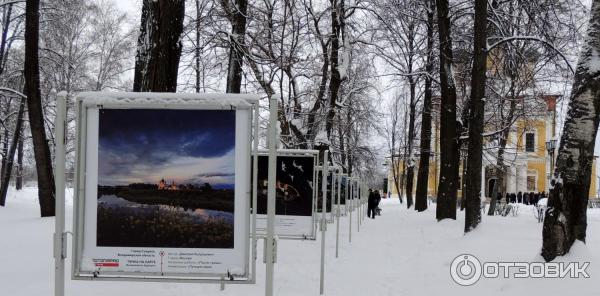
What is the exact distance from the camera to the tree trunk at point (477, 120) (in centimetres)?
1518

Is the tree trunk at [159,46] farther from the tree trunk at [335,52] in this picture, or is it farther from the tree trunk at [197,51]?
the tree trunk at [335,52]

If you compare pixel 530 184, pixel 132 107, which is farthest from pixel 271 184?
pixel 530 184

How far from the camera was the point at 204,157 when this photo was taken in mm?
4789

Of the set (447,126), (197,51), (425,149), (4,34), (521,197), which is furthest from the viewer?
(521,197)

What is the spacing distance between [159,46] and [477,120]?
9555 mm

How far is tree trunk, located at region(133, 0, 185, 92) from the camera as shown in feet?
27.1

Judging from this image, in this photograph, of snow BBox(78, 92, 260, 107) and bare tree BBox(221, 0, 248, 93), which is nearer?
snow BBox(78, 92, 260, 107)

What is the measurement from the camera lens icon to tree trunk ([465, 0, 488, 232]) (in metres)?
5.54

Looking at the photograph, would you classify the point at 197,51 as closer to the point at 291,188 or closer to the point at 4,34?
the point at 291,188

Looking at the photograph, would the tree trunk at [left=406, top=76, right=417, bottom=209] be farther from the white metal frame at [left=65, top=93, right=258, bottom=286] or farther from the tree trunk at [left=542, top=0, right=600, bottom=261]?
the white metal frame at [left=65, top=93, right=258, bottom=286]

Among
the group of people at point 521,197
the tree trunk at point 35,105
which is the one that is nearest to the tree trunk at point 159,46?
the tree trunk at point 35,105

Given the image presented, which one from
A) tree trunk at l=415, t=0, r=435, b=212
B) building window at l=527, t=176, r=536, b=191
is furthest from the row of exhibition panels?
building window at l=527, t=176, r=536, b=191

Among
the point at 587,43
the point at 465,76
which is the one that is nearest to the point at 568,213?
the point at 587,43

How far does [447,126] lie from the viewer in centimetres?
2022
